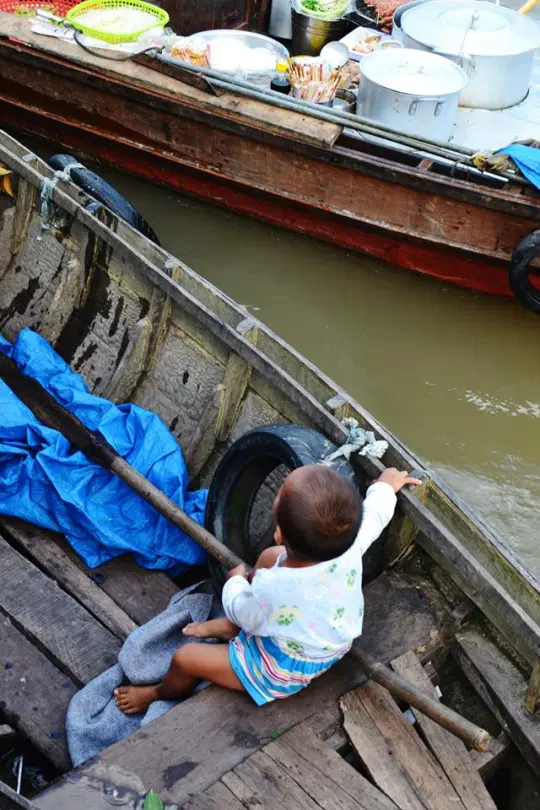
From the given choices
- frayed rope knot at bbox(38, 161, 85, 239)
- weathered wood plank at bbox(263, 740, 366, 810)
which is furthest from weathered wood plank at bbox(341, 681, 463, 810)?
frayed rope knot at bbox(38, 161, 85, 239)

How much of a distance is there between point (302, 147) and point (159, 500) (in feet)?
12.0

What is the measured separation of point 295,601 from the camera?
2643 millimetres

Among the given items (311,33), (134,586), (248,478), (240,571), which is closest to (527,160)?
(311,33)

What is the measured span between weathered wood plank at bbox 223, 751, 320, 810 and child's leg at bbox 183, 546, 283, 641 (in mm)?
423

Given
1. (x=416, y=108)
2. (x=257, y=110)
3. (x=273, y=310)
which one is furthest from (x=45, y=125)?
(x=416, y=108)

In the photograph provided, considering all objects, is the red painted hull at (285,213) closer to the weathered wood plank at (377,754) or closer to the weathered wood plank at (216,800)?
the weathered wood plank at (377,754)

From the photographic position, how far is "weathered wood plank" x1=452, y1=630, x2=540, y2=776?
108 inches

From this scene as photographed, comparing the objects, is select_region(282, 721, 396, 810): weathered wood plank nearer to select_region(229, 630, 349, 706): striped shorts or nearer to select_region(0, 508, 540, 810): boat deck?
select_region(0, 508, 540, 810): boat deck

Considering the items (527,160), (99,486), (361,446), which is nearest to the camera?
(361,446)

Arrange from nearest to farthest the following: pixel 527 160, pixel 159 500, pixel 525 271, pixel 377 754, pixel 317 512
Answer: pixel 317 512, pixel 377 754, pixel 159 500, pixel 527 160, pixel 525 271

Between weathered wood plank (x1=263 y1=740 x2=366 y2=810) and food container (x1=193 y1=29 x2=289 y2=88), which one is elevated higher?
food container (x1=193 y1=29 x2=289 y2=88)

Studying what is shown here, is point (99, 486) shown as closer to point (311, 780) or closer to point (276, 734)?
point (276, 734)

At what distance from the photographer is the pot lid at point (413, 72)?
255 inches

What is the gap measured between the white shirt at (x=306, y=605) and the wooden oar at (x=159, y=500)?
0.21 metres
